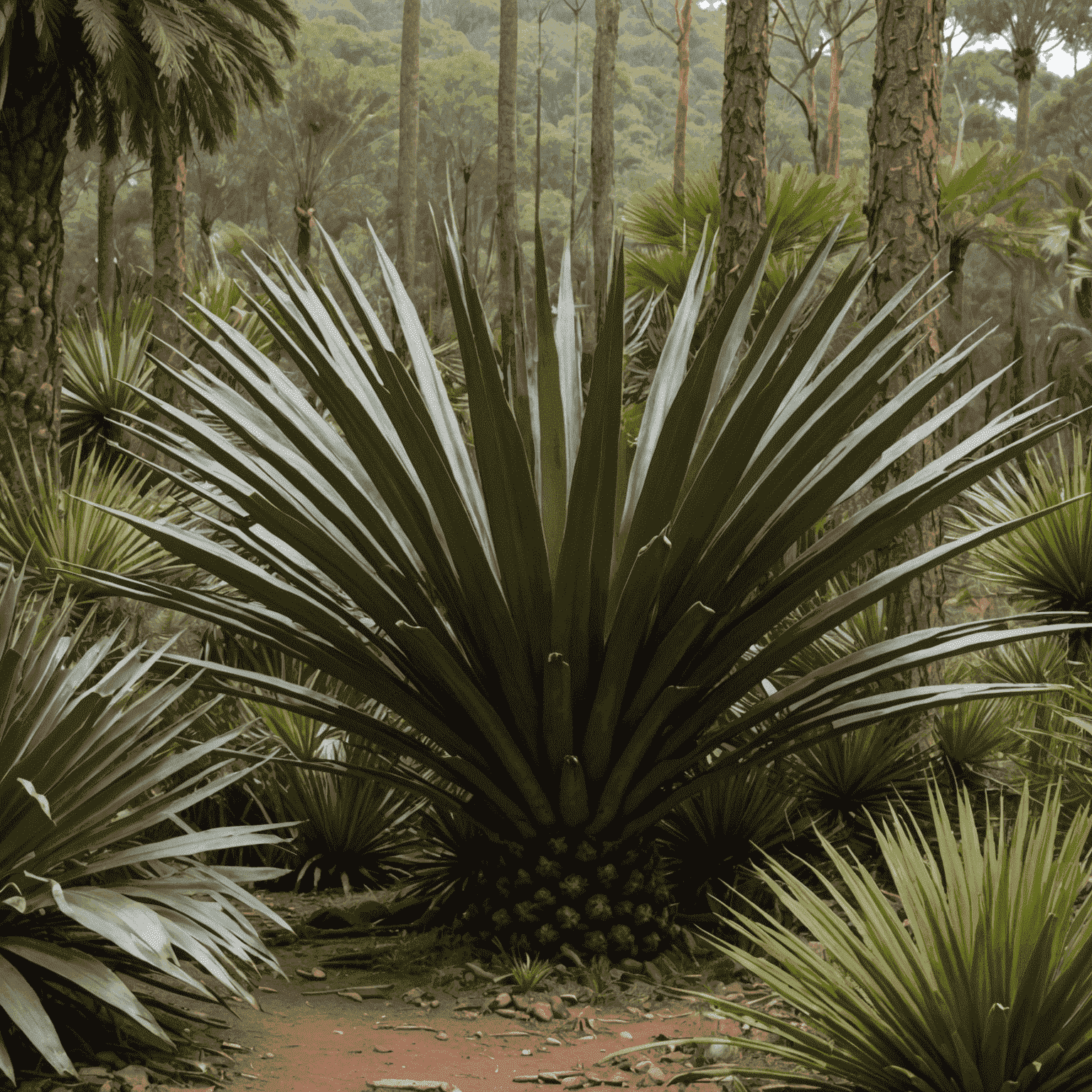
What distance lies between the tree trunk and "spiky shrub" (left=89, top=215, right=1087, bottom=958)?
1609 centimetres

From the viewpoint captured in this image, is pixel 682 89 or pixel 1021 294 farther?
pixel 682 89

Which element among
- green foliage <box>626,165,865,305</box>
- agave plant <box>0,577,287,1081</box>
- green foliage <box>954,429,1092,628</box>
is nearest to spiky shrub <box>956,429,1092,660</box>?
green foliage <box>954,429,1092,628</box>

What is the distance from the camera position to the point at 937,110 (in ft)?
17.4

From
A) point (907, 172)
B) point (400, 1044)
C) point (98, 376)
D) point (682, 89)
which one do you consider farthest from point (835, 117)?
point (400, 1044)

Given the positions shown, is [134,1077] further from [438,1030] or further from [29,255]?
[29,255]

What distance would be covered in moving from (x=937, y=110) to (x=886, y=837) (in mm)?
3996

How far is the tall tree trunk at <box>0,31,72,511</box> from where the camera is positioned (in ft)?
19.8

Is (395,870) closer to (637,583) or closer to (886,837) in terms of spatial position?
(637,583)

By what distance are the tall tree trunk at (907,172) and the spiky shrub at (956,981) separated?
9.90ft

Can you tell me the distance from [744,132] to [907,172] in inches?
114

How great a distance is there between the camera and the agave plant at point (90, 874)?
7.73 ft

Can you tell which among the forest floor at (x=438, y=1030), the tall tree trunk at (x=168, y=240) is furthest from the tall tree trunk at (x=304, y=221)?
the forest floor at (x=438, y=1030)

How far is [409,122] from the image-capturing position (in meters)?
19.7

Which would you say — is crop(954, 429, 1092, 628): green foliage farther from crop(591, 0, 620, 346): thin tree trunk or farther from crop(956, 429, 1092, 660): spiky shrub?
crop(591, 0, 620, 346): thin tree trunk
